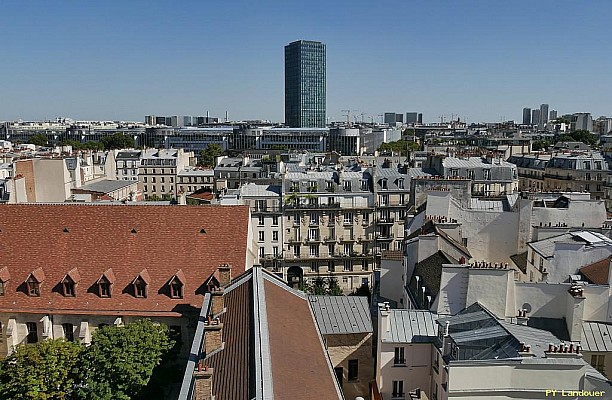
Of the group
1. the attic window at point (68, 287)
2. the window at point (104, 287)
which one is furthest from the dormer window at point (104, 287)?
the attic window at point (68, 287)

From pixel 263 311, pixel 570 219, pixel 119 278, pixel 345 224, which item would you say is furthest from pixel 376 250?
pixel 263 311

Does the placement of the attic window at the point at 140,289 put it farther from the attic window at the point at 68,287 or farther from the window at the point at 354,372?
the window at the point at 354,372

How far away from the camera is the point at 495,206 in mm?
55844


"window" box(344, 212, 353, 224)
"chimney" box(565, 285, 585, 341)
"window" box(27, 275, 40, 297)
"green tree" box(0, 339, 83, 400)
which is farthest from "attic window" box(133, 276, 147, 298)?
"window" box(344, 212, 353, 224)

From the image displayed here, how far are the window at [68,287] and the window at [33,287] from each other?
1.86 meters

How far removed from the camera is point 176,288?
38.4 meters

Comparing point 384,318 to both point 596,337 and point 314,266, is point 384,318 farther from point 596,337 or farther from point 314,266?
point 314,266

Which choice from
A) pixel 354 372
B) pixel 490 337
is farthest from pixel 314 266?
pixel 490 337

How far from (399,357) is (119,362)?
14.7 m

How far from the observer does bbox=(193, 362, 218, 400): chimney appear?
20953 millimetres

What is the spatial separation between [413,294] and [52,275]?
2397 cm

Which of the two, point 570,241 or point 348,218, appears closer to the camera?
point 570,241

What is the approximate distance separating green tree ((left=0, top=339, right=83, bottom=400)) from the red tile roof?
564 centimetres

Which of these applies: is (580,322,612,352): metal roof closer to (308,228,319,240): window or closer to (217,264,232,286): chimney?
(217,264,232,286): chimney
